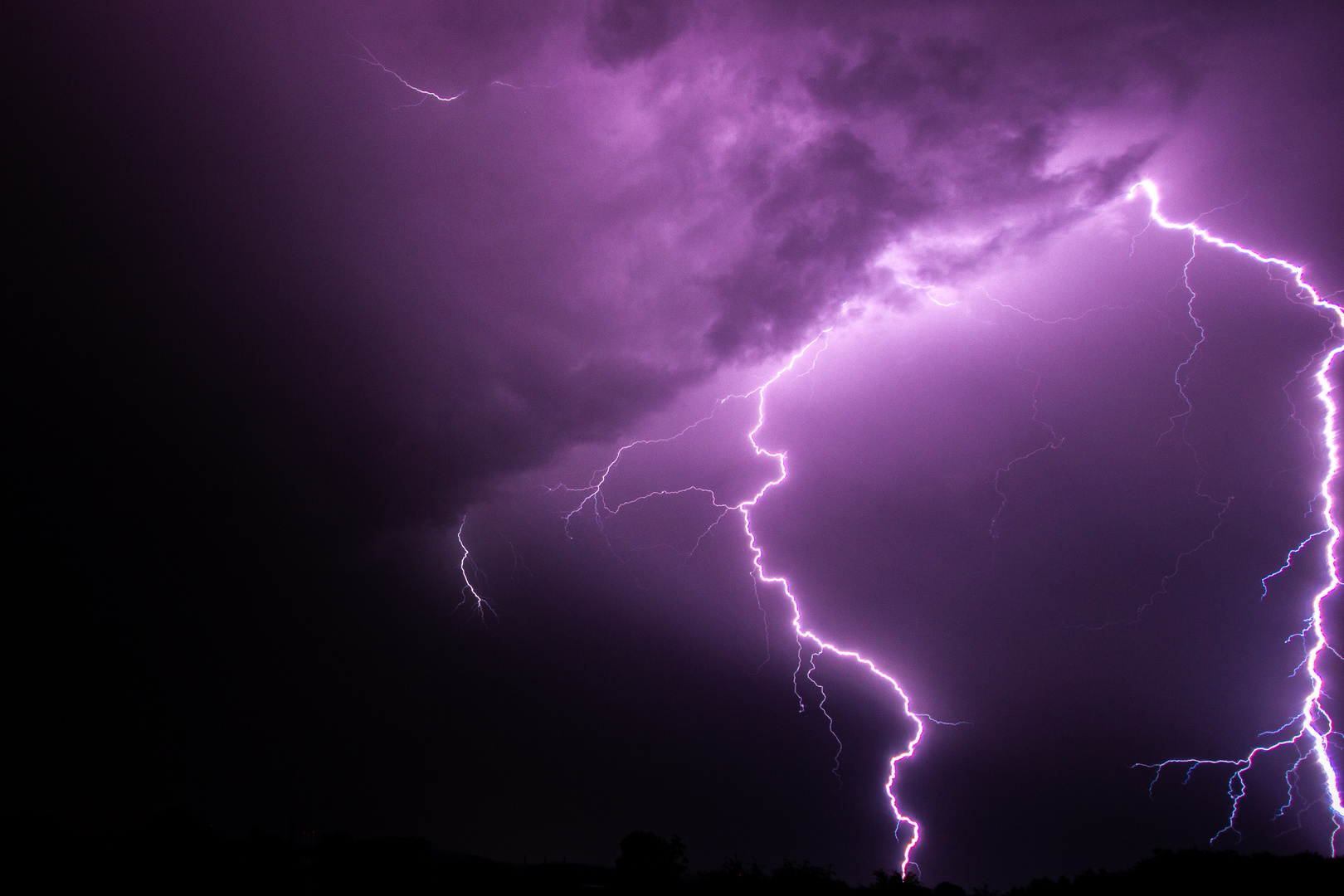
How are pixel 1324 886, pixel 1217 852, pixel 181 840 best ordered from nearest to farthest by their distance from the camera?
pixel 1324 886, pixel 1217 852, pixel 181 840

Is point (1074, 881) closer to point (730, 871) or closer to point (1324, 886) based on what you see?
point (1324, 886)

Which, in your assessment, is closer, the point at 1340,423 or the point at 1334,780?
the point at 1340,423

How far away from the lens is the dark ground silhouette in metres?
11.3

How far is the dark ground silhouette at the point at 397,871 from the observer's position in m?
11.3

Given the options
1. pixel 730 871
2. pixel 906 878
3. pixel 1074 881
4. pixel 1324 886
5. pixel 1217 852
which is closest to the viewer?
pixel 1324 886

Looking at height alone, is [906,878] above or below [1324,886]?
below

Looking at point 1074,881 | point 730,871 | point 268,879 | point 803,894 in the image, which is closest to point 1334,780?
point 1074,881

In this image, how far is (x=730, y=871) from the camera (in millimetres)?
17906

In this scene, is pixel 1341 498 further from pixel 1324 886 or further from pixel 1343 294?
pixel 1324 886

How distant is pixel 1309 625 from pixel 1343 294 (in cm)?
841

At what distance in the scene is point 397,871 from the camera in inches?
599

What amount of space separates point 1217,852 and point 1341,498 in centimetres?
882

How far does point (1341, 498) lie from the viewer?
14.9 metres

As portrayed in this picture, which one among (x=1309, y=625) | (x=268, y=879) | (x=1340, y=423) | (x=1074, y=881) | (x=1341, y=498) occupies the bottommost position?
(x=268, y=879)
